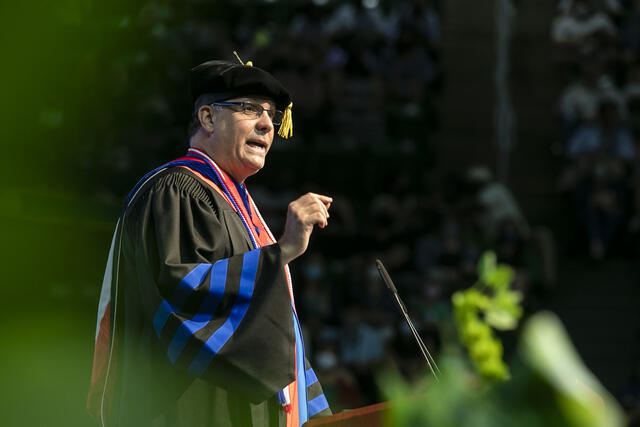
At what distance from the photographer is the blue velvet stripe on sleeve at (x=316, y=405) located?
3.27 meters

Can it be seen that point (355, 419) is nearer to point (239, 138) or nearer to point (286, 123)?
point (239, 138)

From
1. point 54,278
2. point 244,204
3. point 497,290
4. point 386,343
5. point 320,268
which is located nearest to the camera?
point 497,290

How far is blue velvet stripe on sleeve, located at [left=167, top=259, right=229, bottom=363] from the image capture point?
272 centimetres

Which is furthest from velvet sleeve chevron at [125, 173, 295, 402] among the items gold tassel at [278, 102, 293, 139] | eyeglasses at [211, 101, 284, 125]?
gold tassel at [278, 102, 293, 139]

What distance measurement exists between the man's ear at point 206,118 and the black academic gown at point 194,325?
32cm

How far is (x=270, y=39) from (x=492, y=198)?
3310 millimetres

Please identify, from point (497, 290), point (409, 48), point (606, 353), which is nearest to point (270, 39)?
point (409, 48)

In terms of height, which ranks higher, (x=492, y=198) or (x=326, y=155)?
(x=326, y=155)

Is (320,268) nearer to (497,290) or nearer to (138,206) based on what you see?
(138,206)

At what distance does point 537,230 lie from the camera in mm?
10156

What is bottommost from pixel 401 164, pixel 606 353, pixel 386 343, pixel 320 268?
pixel 606 353

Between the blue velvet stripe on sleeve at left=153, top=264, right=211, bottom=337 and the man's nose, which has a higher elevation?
the man's nose

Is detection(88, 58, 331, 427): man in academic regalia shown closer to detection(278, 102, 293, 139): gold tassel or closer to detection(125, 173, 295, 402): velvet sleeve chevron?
detection(125, 173, 295, 402): velvet sleeve chevron

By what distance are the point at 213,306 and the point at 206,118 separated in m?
0.75
